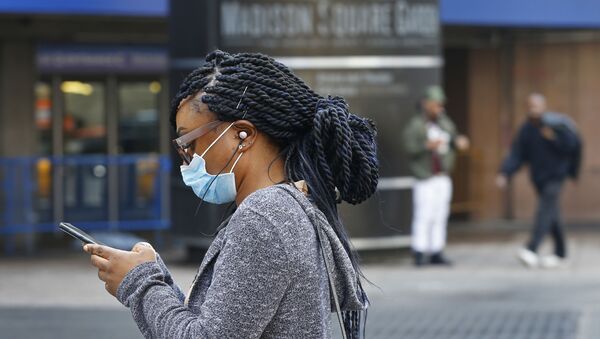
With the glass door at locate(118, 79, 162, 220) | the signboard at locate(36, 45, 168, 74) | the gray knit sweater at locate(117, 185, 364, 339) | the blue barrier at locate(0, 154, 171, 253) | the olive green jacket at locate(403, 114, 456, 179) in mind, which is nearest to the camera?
the gray knit sweater at locate(117, 185, 364, 339)

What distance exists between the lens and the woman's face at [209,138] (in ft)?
9.14

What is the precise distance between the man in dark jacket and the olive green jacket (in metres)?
0.67

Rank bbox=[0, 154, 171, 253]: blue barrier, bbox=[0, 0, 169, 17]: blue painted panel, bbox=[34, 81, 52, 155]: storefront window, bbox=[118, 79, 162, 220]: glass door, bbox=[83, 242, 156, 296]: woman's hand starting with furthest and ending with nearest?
bbox=[118, 79, 162, 220]: glass door
bbox=[34, 81, 52, 155]: storefront window
bbox=[0, 154, 171, 253]: blue barrier
bbox=[0, 0, 169, 17]: blue painted panel
bbox=[83, 242, 156, 296]: woman's hand

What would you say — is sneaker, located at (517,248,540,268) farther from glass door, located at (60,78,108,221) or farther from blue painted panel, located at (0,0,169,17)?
glass door, located at (60,78,108,221)

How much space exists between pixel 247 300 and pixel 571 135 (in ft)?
35.1

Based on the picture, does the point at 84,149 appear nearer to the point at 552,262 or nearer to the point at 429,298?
the point at 552,262

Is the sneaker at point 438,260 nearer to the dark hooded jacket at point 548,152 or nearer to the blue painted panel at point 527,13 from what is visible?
the dark hooded jacket at point 548,152

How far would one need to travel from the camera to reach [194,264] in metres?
13.5

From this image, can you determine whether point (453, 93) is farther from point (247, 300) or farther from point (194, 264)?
point (247, 300)

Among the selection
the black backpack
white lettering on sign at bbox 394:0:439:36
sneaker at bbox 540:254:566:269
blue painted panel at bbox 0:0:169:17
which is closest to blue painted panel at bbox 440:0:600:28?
white lettering on sign at bbox 394:0:439:36

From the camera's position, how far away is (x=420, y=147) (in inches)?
505

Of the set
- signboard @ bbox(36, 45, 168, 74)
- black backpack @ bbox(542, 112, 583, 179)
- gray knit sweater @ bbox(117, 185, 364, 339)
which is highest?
gray knit sweater @ bbox(117, 185, 364, 339)

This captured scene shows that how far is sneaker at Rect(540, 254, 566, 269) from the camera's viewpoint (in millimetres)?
12992

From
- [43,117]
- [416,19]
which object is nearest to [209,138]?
[416,19]
